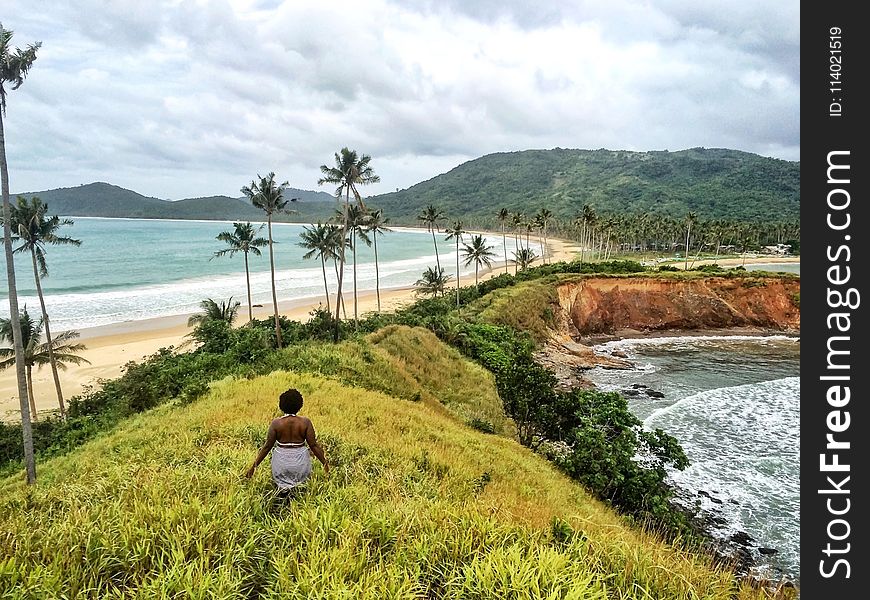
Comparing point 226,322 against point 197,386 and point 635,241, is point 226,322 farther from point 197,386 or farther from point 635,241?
point 635,241

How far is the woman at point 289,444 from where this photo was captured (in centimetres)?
588

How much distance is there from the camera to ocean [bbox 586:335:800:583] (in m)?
17.5

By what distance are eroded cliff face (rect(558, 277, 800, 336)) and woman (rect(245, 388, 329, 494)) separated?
4692 centimetres

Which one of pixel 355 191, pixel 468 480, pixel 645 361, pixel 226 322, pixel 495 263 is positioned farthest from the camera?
pixel 495 263

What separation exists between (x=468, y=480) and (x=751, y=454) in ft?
65.3

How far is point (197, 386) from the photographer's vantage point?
49.1 feet

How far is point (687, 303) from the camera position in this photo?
1977 inches

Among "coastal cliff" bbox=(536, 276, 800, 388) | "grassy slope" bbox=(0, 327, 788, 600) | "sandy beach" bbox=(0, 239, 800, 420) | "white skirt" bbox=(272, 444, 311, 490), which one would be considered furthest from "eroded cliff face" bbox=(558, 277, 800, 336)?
"white skirt" bbox=(272, 444, 311, 490)

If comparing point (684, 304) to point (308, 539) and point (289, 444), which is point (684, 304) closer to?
point (289, 444)

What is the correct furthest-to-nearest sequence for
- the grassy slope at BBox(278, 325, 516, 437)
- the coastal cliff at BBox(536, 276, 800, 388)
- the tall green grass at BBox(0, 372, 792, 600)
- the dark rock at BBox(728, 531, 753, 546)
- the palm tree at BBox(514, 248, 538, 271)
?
the palm tree at BBox(514, 248, 538, 271), the coastal cliff at BBox(536, 276, 800, 388), the grassy slope at BBox(278, 325, 516, 437), the dark rock at BBox(728, 531, 753, 546), the tall green grass at BBox(0, 372, 792, 600)

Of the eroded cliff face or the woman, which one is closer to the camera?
the woman

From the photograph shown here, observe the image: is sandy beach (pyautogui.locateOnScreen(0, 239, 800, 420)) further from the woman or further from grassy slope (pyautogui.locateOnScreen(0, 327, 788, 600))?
the woman
